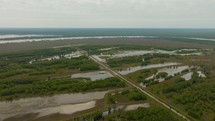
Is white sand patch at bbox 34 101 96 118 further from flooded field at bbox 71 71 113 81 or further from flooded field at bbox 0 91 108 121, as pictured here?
flooded field at bbox 71 71 113 81

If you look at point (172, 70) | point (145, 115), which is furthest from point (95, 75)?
point (145, 115)

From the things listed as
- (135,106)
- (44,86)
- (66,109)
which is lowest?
(66,109)

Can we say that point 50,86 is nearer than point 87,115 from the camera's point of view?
No

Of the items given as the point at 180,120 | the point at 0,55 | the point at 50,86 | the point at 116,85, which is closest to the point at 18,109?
the point at 50,86

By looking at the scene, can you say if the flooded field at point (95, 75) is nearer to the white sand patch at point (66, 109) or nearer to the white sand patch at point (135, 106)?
the white sand patch at point (66, 109)

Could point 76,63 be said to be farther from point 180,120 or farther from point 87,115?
point 180,120

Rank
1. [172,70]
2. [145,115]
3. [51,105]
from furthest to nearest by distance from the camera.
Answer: [172,70], [51,105], [145,115]

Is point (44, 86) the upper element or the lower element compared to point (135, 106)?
upper

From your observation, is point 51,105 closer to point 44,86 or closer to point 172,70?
point 44,86

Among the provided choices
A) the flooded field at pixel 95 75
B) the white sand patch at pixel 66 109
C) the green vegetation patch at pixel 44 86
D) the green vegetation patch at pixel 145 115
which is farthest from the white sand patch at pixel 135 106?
the flooded field at pixel 95 75
